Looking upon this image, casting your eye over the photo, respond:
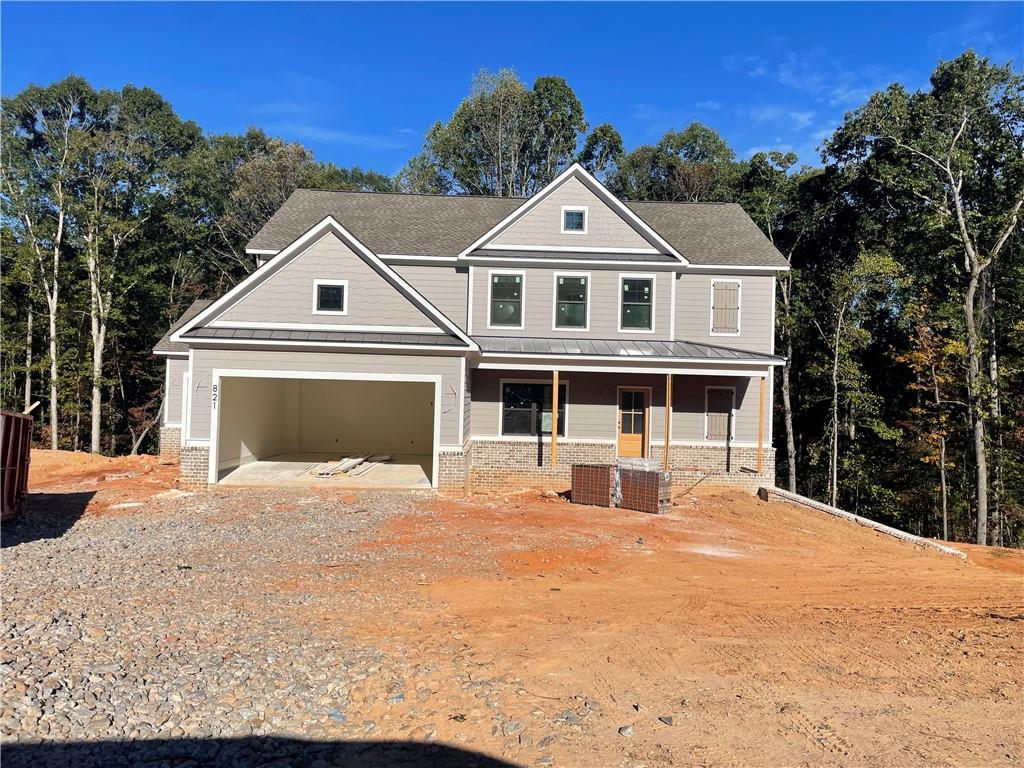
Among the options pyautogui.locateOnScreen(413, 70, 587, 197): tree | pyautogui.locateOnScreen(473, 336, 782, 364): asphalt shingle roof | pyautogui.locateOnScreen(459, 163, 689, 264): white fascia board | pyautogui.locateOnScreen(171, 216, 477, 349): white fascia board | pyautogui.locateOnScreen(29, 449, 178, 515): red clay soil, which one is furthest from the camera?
pyautogui.locateOnScreen(413, 70, 587, 197): tree

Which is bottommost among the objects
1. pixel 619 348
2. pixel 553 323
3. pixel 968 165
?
pixel 619 348

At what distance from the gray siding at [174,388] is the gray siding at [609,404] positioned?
1077cm

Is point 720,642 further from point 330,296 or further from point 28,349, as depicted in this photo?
point 28,349

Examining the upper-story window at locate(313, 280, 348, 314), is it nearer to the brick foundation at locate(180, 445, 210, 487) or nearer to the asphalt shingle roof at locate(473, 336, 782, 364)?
the asphalt shingle roof at locate(473, 336, 782, 364)

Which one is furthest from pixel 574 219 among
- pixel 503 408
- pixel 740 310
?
pixel 503 408

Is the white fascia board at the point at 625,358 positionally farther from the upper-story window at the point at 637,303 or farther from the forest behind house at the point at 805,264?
the forest behind house at the point at 805,264

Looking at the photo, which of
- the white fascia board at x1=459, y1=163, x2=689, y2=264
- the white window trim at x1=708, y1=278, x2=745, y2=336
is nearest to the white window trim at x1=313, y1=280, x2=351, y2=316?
the white fascia board at x1=459, y1=163, x2=689, y2=264

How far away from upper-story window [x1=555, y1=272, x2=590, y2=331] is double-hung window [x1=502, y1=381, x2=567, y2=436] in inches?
73.2

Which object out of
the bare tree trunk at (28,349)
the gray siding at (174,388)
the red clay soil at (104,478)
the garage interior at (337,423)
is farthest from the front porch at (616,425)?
the bare tree trunk at (28,349)

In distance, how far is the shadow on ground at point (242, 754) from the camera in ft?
11.8

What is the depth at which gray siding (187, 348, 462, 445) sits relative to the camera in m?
13.7

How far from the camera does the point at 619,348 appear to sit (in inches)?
650

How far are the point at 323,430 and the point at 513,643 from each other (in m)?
16.2

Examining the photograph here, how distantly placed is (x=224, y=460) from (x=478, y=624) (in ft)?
36.4
